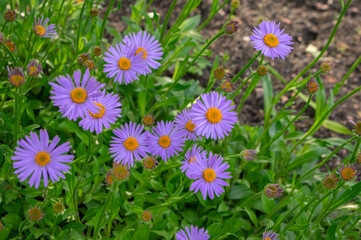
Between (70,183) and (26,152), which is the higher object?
(70,183)

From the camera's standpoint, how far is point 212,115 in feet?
6.15

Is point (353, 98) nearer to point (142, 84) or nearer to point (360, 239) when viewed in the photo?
point (360, 239)

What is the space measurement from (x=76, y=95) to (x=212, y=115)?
649mm

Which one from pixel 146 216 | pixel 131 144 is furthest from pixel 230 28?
pixel 146 216

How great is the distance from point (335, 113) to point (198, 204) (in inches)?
75.2

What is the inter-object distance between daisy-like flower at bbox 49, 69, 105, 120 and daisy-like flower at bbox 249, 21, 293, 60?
937 millimetres

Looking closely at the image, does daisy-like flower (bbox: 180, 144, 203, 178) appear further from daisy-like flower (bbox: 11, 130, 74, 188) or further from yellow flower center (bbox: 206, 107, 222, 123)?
daisy-like flower (bbox: 11, 130, 74, 188)

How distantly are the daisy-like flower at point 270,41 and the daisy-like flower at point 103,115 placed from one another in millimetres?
824

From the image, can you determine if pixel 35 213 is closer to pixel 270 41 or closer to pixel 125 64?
pixel 125 64

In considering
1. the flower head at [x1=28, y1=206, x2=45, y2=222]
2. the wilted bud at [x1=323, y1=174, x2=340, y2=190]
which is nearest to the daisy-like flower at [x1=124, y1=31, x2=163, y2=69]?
the flower head at [x1=28, y1=206, x2=45, y2=222]

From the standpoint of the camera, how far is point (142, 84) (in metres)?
2.81

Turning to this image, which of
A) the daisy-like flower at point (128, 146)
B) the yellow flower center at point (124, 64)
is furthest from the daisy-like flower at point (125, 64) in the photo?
the daisy-like flower at point (128, 146)

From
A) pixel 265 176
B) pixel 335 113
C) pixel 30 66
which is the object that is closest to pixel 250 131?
pixel 265 176

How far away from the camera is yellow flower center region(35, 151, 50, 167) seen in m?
1.55
